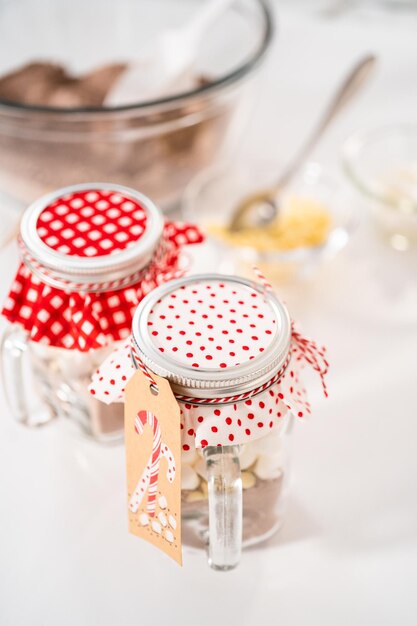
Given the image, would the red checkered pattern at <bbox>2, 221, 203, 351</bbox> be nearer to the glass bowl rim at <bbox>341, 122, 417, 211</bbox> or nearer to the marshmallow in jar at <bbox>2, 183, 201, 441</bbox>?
the marshmallow in jar at <bbox>2, 183, 201, 441</bbox>

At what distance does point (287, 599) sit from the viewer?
60cm

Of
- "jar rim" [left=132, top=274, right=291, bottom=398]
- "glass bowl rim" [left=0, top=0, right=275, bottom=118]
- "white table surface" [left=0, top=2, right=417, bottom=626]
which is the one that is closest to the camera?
"jar rim" [left=132, top=274, right=291, bottom=398]

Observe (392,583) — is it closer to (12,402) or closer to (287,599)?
(287,599)

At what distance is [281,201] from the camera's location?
96cm

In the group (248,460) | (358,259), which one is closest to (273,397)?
(248,460)

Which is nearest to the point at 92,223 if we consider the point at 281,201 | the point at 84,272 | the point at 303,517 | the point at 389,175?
the point at 84,272

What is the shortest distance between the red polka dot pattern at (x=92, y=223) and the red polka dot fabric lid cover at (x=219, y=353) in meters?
0.08

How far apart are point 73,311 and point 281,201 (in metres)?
0.45

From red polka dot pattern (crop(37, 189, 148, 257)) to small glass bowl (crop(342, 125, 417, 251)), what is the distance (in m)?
0.36

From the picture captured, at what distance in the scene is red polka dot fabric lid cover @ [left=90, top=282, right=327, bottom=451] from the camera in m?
0.50

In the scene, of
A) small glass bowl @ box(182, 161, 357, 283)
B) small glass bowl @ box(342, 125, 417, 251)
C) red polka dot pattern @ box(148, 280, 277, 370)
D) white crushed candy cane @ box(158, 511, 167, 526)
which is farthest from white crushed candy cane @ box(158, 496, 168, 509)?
small glass bowl @ box(342, 125, 417, 251)

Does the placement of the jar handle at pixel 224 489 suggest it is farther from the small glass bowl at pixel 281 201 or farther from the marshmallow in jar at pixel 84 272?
the small glass bowl at pixel 281 201

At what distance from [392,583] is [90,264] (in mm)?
337

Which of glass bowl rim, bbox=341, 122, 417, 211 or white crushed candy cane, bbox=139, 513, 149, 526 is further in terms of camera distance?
glass bowl rim, bbox=341, 122, 417, 211
